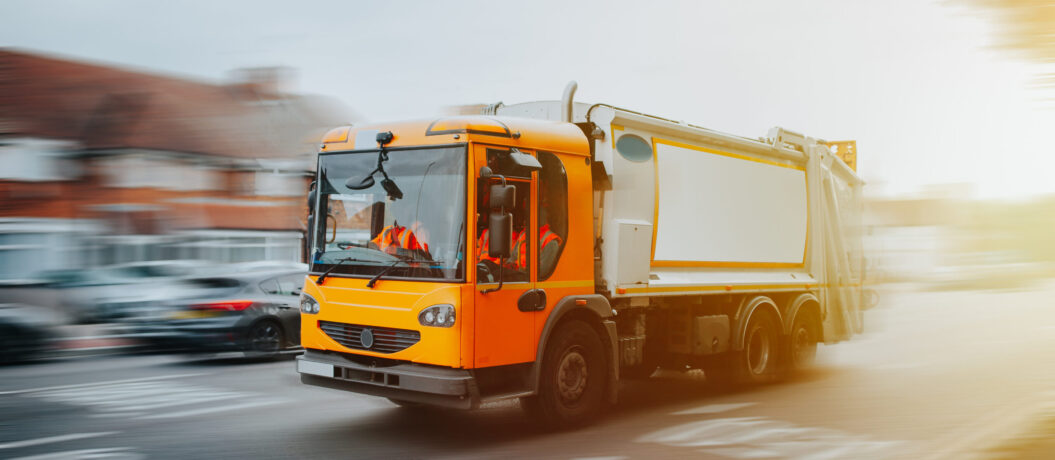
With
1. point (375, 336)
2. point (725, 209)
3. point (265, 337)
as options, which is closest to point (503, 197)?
point (375, 336)

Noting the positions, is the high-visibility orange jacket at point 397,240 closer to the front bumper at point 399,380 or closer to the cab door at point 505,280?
the cab door at point 505,280

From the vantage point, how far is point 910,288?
45844 mm

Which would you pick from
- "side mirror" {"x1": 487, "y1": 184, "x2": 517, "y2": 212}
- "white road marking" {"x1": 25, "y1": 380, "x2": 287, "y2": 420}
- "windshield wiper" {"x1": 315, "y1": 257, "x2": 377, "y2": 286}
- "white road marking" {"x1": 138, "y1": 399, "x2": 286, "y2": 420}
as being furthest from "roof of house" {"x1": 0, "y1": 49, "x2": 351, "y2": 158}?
"side mirror" {"x1": 487, "y1": 184, "x2": 517, "y2": 212}

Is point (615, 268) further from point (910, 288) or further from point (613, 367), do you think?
point (910, 288)

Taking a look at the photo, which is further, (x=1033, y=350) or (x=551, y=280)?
(x=1033, y=350)

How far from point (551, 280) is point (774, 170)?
501cm

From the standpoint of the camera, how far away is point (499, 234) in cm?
661

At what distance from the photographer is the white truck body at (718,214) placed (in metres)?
8.34

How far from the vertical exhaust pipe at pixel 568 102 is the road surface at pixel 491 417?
9.42 ft

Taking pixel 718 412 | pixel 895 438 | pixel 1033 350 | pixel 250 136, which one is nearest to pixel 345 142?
pixel 718 412

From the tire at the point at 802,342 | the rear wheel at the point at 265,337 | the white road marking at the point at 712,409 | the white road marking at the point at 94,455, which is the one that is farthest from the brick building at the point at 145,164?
the white road marking at the point at 94,455

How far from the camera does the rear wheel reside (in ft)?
41.3

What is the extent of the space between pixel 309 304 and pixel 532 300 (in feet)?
6.54

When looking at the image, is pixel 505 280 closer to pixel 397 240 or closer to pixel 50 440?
pixel 397 240
